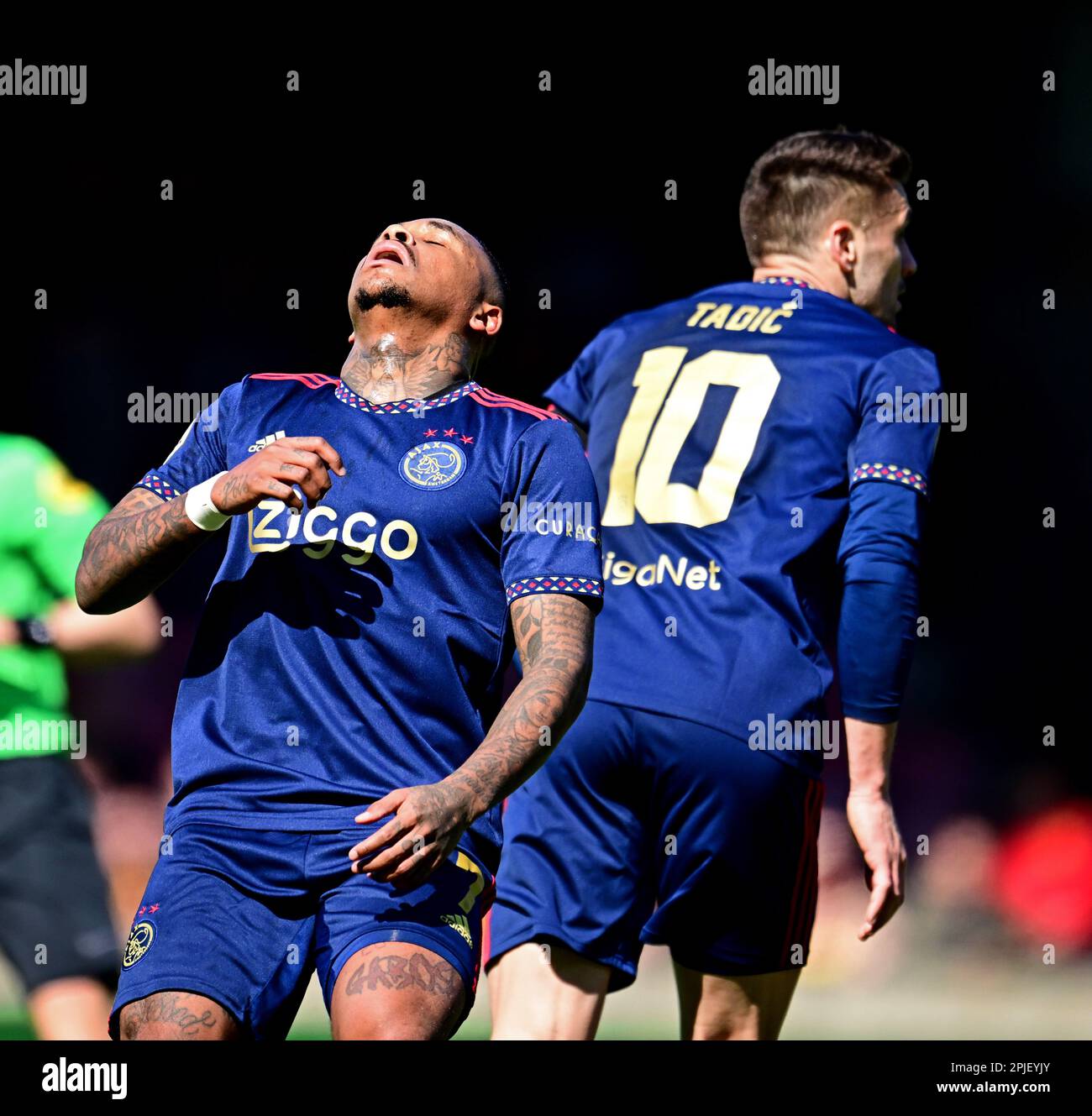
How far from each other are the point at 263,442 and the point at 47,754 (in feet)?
5.15

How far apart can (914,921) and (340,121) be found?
387 cm

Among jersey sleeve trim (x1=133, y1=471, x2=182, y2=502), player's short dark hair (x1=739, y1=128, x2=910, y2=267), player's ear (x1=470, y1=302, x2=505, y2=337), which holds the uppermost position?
player's short dark hair (x1=739, y1=128, x2=910, y2=267)

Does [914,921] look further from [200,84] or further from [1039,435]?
[200,84]

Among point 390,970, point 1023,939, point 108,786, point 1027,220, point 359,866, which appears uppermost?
point 1027,220

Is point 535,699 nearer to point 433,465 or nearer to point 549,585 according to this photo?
point 549,585

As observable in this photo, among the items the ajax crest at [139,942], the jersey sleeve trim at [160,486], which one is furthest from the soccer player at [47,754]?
the ajax crest at [139,942]

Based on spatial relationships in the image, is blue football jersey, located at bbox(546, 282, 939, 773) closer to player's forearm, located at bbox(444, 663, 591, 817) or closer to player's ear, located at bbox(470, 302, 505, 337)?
player's ear, located at bbox(470, 302, 505, 337)

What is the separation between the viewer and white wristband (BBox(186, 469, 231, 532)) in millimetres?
2623

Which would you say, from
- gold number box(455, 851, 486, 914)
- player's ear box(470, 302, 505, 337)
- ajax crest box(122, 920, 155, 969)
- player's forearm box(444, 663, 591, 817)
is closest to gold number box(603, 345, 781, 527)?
player's ear box(470, 302, 505, 337)

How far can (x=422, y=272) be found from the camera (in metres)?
2.93

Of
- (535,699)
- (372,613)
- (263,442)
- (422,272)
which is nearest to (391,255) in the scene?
(422,272)

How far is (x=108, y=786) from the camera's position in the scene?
685cm
